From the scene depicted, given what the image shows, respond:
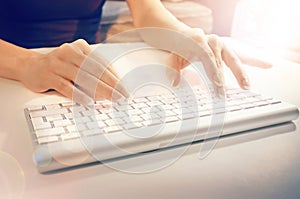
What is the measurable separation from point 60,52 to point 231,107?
1.07 ft

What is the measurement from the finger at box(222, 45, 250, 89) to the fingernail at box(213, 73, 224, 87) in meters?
0.05

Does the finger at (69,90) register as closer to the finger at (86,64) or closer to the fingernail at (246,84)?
the finger at (86,64)

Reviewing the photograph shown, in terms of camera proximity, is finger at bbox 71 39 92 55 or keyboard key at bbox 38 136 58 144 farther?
finger at bbox 71 39 92 55

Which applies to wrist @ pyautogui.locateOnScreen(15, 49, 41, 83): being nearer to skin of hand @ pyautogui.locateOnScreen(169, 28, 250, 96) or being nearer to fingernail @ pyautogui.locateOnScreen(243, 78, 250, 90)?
skin of hand @ pyautogui.locateOnScreen(169, 28, 250, 96)

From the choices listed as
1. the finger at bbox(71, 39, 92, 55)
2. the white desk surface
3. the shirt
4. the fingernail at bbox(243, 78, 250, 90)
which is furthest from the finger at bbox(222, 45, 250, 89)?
the shirt

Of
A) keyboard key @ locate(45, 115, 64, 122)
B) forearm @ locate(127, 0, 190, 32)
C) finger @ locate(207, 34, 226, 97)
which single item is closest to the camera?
keyboard key @ locate(45, 115, 64, 122)

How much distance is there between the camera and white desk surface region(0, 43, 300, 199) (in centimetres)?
39

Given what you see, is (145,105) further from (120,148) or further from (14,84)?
(14,84)

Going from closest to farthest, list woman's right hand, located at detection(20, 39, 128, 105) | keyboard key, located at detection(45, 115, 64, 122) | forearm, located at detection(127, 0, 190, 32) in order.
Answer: keyboard key, located at detection(45, 115, 64, 122) < woman's right hand, located at detection(20, 39, 128, 105) < forearm, located at detection(127, 0, 190, 32)

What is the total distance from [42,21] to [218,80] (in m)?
0.67

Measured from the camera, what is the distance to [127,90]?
63 centimetres

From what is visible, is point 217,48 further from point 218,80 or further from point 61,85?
point 61,85

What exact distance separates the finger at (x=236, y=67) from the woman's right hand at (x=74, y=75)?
23cm

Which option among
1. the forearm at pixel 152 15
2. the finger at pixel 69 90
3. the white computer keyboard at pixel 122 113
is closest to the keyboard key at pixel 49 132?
the white computer keyboard at pixel 122 113
